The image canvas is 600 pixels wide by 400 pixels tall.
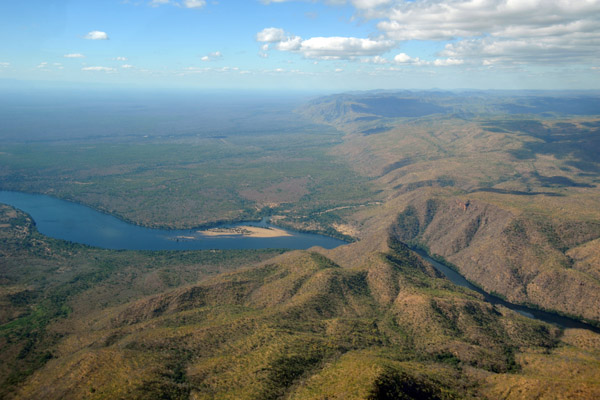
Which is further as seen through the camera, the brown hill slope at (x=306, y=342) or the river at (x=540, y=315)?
the river at (x=540, y=315)

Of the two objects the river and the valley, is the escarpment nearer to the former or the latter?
the valley

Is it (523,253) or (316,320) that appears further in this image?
(523,253)

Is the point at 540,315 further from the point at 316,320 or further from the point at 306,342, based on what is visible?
the point at 306,342

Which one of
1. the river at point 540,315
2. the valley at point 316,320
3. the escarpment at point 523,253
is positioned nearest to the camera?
the valley at point 316,320

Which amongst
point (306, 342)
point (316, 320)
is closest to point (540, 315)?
point (316, 320)

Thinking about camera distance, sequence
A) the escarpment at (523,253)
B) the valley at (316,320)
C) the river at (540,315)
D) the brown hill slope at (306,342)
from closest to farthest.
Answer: the brown hill slope at (306,342)
the valley at (316,320)
the river at (540,315)
the escarpment at (523,253)

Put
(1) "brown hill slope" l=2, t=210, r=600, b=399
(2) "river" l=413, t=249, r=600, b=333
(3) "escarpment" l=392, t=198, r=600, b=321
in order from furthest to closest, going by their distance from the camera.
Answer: (3) "escarpment" l=392, t=198, r=600, b=321 < (2) "river" l=413, t=249, r=600, b=333 < (1) "brown hill slope" l=2, t=210, r=600, b=399

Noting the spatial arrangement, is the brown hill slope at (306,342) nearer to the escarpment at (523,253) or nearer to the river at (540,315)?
the river at (540,315)

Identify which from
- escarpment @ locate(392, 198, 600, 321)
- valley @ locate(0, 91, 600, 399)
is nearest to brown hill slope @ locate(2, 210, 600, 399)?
valley @ locate(0, 91, 600, 399)

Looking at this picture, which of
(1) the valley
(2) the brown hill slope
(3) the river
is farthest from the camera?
(3) the river

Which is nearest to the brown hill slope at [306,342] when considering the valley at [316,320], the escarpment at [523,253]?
the valley at [316,320]

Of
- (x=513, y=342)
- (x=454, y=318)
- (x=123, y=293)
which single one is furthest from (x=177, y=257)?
(x=513, y=342)
